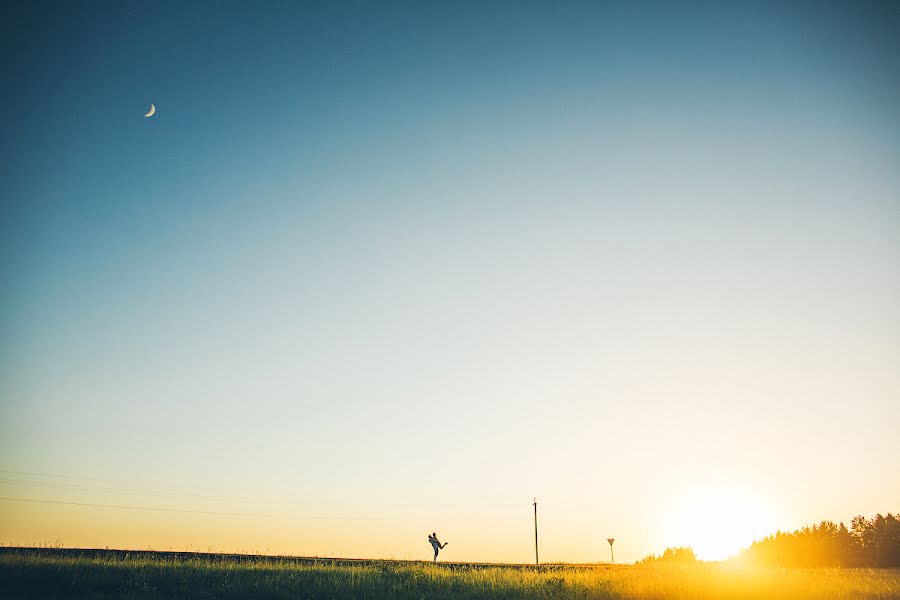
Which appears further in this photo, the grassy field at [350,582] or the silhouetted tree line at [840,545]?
the silhouetted tree line at [840,545]

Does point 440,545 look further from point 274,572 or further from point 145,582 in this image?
point 145,582

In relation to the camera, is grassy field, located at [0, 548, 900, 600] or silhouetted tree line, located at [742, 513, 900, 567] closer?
grassy field, located at [0, 548, 900, 600]

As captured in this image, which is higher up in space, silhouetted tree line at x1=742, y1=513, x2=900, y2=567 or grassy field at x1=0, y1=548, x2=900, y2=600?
grassy field at x1=0, y1=548, x2=900, y2=600

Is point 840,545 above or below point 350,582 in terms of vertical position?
below

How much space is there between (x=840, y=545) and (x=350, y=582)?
284 ft

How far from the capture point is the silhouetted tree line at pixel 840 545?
62.2 m

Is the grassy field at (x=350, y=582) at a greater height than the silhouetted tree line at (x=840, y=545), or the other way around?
the grassy field at (x=350, y=582)

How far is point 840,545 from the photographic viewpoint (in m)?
72.8

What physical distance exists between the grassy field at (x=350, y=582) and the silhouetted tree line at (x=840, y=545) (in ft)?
174

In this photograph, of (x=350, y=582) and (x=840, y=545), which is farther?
(x=840, y=545)

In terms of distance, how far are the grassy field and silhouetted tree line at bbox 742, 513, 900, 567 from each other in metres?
52.9

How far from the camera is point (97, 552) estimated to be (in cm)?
2228

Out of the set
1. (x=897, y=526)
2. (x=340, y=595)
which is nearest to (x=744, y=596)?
(x=340, y=595)

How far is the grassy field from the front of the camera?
1594 centimetres
